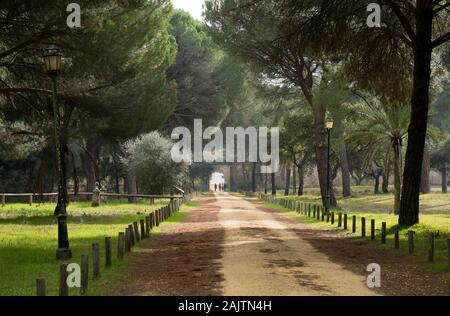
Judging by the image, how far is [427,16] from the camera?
20.8 meters

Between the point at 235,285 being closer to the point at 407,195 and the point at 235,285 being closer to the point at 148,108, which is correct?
the point at 407,195

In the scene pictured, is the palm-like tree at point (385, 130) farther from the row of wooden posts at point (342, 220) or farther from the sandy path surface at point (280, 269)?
the sandy path surface at point (280, 269)

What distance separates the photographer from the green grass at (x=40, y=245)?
41.5 feet

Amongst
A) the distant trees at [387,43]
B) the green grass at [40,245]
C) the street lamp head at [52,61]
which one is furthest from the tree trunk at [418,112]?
the street lamp head at [52,61]

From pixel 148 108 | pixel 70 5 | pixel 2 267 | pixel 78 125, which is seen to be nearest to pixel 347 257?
pixel 2 267

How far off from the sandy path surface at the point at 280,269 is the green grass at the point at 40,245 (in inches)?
114

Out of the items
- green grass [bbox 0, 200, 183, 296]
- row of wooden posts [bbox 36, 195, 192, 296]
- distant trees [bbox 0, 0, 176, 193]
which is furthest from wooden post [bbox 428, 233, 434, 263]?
distant trees [bbox 0, 0, 176, 193]

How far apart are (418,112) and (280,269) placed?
10.5m

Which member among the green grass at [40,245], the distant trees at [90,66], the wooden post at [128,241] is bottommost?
the green grass at [40,245]

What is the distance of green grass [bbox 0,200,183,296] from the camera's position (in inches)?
498

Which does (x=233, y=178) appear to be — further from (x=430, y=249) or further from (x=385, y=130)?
(x=430, y=249)

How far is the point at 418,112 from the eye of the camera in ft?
69.4

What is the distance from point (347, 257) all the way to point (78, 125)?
16.9 m

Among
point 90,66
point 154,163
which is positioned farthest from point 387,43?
point 154,163
